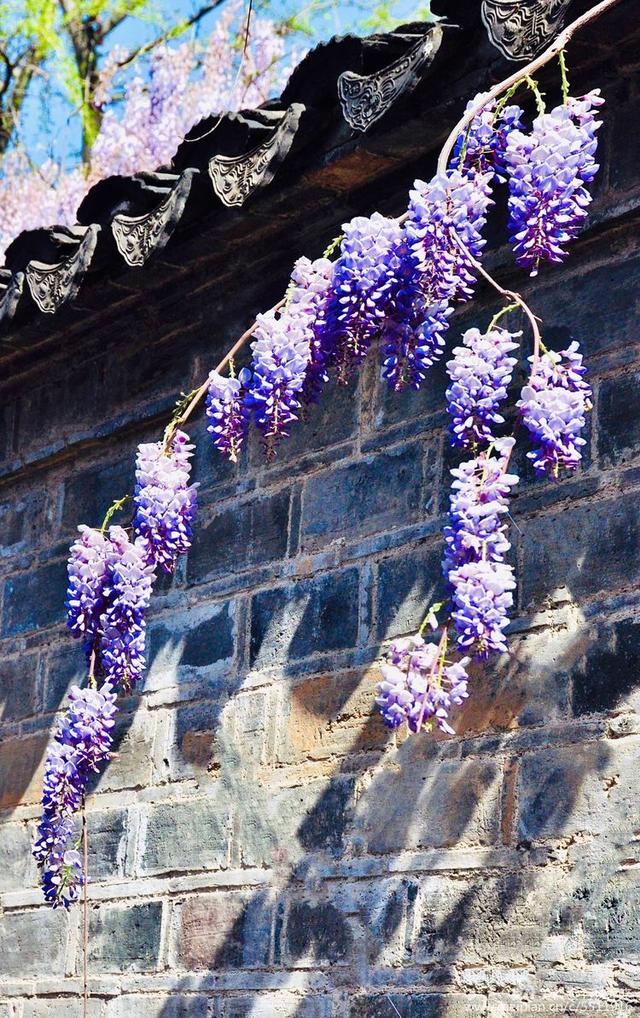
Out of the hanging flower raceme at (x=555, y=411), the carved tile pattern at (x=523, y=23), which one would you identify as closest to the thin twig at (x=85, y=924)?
the hanging flower raceme at (x=555, y=411)

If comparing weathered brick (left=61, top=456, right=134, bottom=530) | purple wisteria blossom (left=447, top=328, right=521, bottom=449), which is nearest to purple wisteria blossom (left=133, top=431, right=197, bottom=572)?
purple wisteria blossom (left=447, top=328, right=521, bottom=449)

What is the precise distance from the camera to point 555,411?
10.5 ft

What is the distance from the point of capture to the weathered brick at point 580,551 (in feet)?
11.2

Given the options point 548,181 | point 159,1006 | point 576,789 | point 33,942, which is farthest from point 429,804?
point 33,942

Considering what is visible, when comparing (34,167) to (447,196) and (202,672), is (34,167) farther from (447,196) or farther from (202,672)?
(447,196)

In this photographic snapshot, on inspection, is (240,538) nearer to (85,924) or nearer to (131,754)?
(131,754)

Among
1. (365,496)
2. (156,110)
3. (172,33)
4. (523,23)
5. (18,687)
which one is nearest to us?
(523,23)

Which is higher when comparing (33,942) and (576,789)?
(576,789)

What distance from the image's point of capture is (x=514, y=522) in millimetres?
3646

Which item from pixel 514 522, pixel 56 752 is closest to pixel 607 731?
pixel 514 522

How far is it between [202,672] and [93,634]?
64 cm

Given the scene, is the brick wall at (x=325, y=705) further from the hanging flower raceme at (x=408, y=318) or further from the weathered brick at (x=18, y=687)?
the hanging flower raceme at (x=408, y=318)

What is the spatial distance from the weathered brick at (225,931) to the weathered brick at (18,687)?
1.08 meters

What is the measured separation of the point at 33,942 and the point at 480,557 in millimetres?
2214
